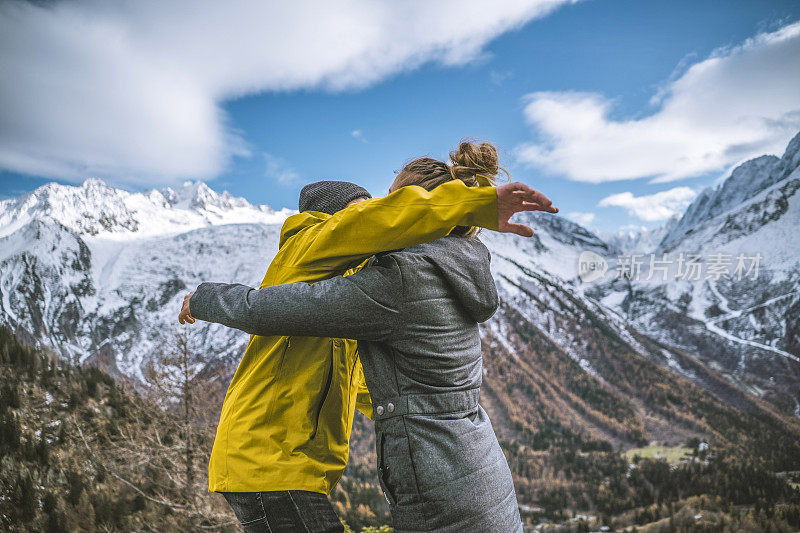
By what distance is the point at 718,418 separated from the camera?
25.0 metres

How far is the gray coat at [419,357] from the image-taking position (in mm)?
1188

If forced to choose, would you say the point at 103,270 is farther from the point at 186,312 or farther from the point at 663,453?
the point at 663,453

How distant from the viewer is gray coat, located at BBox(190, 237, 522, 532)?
1.19 m

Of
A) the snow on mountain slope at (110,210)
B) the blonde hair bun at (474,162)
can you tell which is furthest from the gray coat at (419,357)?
the snow on mountain slope at (110,210)

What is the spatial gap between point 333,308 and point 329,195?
0.62m

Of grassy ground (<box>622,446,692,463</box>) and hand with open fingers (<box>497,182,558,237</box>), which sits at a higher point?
hand with open fingers (<box>497,182,558,237</box>)

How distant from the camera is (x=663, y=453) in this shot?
22812 mm

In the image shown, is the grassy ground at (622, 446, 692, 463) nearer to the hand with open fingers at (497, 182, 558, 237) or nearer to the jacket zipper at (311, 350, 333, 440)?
the jacket zipper at (311, 350, 333, 440)
